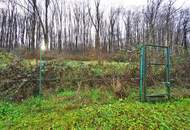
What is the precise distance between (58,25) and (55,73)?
24.6m

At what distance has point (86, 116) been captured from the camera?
187 inches

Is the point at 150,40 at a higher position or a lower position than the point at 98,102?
higher

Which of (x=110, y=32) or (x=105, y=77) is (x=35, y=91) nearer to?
(x=105, y=77)

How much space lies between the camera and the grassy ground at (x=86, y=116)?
4457mm

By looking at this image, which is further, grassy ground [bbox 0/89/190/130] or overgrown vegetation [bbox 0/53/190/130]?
overgrown vegetation [bbox 0/53/190/130]

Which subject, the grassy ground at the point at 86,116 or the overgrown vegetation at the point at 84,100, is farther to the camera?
the overgrown vegetation at the point at 84,100

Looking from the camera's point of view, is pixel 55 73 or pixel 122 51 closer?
pixel 55 73

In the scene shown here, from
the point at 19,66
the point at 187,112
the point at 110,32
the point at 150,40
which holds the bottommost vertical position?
the point at 187,112

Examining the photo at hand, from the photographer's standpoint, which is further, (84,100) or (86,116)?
(84,100)

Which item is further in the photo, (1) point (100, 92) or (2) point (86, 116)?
(1) point (100, 92)

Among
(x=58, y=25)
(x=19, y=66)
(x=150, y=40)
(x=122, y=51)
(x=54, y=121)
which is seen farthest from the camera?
(x=58, y=25)

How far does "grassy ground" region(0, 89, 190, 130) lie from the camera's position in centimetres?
446

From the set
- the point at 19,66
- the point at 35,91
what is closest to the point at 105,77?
the point at 35,91

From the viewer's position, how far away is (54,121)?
4637 millimetres
